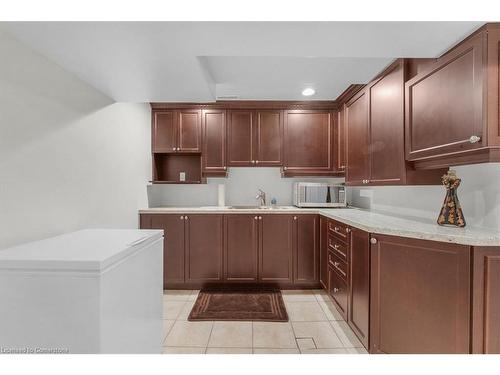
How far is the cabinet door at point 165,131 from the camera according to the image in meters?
3.23

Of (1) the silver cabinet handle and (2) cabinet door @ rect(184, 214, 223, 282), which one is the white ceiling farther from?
(2) cabinet door @ rect(184, 214, 223, 282)

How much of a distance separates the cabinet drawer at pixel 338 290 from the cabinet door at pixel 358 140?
981 millimetres

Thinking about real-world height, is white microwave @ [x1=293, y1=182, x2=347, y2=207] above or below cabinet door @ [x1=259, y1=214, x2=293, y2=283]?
above

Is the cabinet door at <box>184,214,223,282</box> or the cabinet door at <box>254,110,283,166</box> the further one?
the cabinet door at <box>254,110,283,166</box>

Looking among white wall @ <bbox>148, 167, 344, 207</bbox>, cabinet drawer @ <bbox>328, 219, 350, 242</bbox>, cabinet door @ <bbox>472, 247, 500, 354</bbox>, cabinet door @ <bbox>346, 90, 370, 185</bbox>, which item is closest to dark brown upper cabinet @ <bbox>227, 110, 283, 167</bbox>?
white wall @ <bbox>148, 167, 344, 207</bbox>

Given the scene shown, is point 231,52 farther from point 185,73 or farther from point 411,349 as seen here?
point 411,349

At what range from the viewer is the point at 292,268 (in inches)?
119

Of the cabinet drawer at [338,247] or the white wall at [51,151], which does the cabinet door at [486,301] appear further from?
the white wall at [51,151]

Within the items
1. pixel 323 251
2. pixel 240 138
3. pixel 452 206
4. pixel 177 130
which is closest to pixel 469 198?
pixel 452 206

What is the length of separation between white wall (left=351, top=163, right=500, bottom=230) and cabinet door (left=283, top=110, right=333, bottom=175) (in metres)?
1.00

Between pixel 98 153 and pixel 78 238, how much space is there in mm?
841

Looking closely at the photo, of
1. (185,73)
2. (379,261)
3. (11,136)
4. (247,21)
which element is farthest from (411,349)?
(11,136)

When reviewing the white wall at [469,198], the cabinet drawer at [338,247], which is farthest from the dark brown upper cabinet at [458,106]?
the cabinet drawer at [338,247]

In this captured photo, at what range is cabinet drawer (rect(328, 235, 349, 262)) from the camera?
7.32 ft
